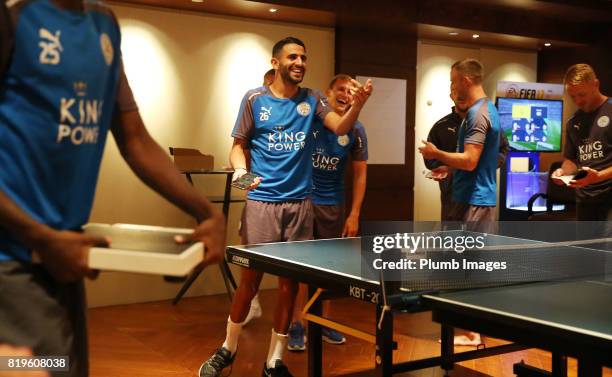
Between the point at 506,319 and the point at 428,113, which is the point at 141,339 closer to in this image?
the point at 506,319

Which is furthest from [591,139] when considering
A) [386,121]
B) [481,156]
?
[386,121]

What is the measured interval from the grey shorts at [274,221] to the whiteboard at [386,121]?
10.8ft

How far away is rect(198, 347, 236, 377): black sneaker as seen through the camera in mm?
3969

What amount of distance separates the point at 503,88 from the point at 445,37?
33.5 inches

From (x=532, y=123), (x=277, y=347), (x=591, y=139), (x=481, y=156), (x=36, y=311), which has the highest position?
(x=532, y=123)

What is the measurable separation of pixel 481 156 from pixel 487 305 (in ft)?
7.90

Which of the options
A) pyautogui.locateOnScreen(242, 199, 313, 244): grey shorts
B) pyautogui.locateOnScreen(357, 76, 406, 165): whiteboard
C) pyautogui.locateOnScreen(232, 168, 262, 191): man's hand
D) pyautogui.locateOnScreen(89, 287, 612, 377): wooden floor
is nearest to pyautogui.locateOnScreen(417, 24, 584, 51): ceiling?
pyautogui.locateOnScreen(357, 76, 406, 165): whiteboard

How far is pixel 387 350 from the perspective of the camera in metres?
2.80

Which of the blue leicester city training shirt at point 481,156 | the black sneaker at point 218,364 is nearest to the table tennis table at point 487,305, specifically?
the black sneaker at point 218,364

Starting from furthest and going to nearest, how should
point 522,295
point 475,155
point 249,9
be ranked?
point 249,9 < point 475,155 < point 522,295

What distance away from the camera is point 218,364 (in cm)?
397

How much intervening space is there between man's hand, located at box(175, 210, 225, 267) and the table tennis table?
1.06 m

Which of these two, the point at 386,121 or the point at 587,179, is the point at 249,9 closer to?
the point at 386,121

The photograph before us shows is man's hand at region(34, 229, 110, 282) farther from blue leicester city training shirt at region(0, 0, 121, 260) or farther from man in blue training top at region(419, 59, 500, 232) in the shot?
man in blue training top at region(419, 59, 500, 232)
